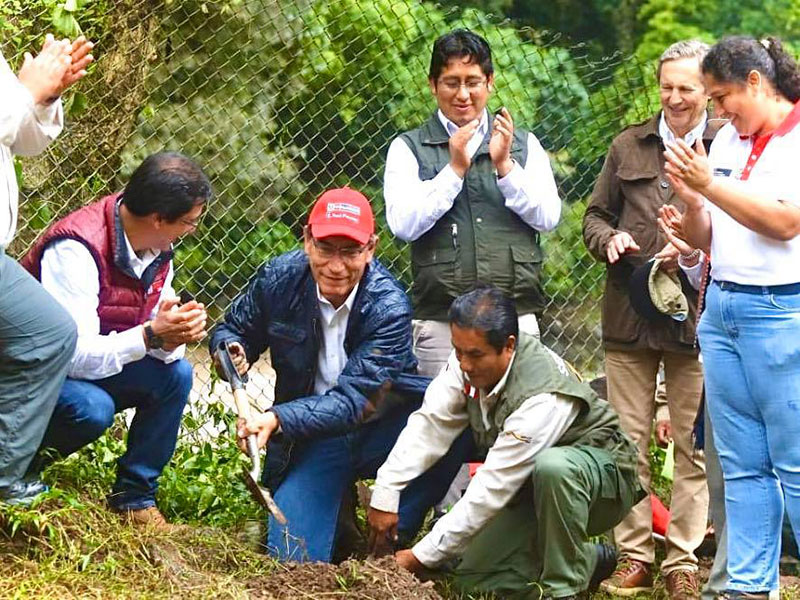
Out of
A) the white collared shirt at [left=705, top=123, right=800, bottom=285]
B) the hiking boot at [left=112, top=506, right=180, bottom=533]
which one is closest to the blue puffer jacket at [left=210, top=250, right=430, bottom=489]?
the hiking boot at [left=112, top=506, right=180, bottom=533]

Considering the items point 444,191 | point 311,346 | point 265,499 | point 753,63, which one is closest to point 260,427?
point 265,499

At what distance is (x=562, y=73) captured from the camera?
7660 mm

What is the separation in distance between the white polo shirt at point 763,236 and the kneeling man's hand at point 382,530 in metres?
1.45

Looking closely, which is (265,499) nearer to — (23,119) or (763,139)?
(23,119)

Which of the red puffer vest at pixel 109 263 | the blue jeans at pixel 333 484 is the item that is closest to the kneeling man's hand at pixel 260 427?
the blue jeans at pixel 333 484

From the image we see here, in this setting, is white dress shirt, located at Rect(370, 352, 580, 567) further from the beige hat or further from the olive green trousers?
the beige hat

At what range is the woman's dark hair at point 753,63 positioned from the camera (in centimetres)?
471

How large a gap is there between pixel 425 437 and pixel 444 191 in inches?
38.4

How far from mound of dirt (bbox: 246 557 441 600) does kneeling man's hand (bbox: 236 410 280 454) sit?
501 millimetres

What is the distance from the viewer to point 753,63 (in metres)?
4.71

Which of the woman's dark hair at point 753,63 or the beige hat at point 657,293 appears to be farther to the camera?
the beige hat at point 657,293

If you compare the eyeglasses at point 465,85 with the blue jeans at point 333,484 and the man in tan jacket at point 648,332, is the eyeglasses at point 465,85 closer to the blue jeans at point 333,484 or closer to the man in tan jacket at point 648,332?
the man in tan jacket at point 648,332

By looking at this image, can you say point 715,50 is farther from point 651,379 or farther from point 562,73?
point 562,73

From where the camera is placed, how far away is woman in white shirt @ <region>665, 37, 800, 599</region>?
15.3 feet
